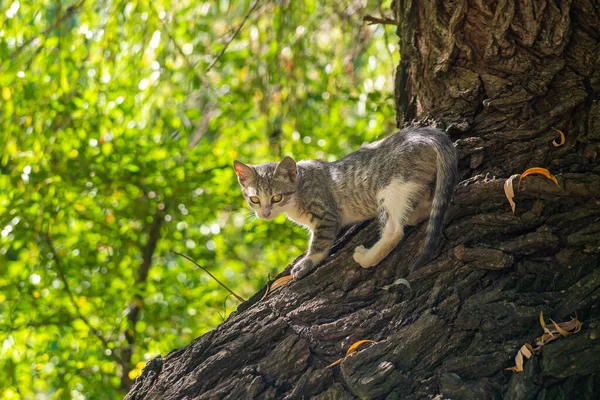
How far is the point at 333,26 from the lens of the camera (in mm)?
5918

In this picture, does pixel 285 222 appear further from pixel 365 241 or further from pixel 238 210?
pixel 365 241

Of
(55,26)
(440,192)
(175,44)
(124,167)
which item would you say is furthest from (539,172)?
(55,26)

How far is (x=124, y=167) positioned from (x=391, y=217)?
7.73 ft

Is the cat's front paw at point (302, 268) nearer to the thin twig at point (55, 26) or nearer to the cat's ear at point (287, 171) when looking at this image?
the cat's ear at point (287, 171)

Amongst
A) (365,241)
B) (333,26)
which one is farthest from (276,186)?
(333,26)

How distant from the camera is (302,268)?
348 cm

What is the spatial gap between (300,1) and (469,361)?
11.8 feet

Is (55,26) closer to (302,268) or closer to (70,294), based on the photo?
(70,294)

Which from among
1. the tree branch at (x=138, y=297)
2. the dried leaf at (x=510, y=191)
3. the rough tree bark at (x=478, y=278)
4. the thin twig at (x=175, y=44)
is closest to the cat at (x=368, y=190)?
the rough tree bark at (x=478, y=278)

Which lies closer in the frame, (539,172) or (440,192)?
(539,172)

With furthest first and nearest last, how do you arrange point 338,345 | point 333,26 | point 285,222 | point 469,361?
point 333,26 < point 285,222 < point 338,345 < point 469,361

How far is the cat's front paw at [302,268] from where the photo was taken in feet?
11.2

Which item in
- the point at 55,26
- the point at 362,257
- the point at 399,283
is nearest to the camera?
the point at 399,283

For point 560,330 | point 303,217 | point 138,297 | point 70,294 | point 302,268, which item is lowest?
point 560,330
